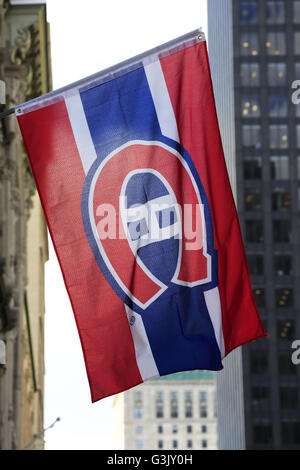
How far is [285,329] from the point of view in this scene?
90.4 metres

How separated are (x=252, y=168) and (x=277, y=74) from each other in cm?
1081

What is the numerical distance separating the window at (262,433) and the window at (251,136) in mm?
29319

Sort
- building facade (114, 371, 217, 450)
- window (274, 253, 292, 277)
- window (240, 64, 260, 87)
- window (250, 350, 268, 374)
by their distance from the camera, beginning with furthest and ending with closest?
building facade (114, 371, 217, 450) < window (240, 64, 260, 87) < window (274, 253, 292, 277) < window (250, 350, 268, 374)

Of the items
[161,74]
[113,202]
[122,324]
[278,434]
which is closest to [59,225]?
[113,202]

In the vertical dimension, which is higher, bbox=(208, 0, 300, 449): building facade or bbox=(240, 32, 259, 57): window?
bbox=(240, 32, 259, 57): window

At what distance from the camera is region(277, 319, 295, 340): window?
90.2m

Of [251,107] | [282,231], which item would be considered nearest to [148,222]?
[282,231]

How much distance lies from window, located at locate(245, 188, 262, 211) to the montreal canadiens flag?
83.2 m

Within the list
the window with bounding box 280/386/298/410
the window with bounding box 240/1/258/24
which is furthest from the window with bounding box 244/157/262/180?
the window with bounding box 280/386/298/410

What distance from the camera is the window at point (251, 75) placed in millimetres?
97125

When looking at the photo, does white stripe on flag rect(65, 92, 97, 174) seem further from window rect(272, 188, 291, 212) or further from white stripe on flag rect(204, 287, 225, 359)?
window rect(272, 188, 291, 212)
